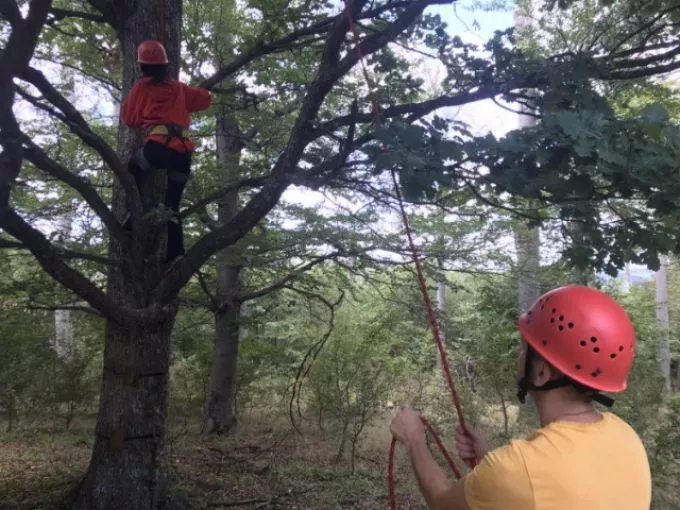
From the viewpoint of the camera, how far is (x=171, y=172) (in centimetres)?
409

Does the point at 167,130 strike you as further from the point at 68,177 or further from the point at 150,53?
the point at 68,177

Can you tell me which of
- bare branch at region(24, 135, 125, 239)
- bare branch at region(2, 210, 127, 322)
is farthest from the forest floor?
bare branch at region(24, 135, 125, 239)

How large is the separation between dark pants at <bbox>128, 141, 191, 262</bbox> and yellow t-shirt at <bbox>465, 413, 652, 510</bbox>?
8.85ft

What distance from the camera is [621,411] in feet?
20.0

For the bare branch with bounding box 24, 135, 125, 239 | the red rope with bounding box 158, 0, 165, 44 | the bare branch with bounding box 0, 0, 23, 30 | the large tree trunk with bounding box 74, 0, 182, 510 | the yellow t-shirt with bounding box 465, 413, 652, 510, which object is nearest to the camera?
the yellow t-shirt with bounding box 465, 413, 652, 510

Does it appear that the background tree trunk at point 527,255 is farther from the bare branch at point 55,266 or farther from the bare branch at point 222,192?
the bare branch at point 55,266

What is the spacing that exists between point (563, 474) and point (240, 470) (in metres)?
5.96

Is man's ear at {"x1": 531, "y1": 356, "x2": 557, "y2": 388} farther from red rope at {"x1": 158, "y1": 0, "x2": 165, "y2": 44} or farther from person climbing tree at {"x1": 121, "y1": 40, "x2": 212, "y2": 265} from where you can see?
red rope at {"x1": 158, "y1": 0, "x2": 165, "y2": 44}

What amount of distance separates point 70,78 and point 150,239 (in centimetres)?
522

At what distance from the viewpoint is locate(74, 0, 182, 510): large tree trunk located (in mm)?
4164

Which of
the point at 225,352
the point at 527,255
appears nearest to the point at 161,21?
the point at 225,352

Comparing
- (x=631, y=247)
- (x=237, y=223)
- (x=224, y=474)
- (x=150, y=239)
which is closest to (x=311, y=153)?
(x=237, y=223)

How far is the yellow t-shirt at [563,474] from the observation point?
4.37ft

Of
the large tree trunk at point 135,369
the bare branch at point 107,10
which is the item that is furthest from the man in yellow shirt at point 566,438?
the bare branch at point 107,10
